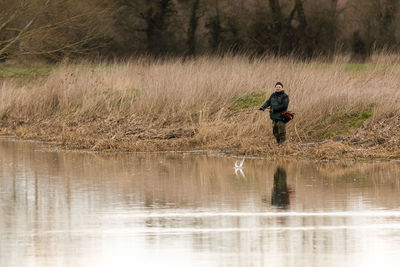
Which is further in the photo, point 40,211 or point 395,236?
point 40,211

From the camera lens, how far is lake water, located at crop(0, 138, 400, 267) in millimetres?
8625

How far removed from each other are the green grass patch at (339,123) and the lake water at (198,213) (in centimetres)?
330

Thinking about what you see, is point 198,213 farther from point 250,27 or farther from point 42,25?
point 250,27

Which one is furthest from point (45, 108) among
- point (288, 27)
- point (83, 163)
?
point (288, 27)

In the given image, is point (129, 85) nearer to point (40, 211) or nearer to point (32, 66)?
point (32, 66)

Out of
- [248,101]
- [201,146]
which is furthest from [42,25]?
[201,146]

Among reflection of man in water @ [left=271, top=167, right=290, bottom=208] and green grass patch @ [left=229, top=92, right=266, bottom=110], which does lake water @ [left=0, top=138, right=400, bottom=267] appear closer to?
reflection of man in water @ [left=271, top=167, right=290, bottom=208]

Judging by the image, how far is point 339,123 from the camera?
68.5ft

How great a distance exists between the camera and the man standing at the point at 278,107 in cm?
1828

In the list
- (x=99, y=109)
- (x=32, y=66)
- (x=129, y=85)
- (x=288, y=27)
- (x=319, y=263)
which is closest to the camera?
(x=319, y=263)

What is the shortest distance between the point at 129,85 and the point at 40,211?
632 inches

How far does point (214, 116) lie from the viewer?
22781mm

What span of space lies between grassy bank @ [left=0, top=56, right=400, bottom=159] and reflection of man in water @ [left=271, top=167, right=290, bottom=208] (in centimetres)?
A: 275

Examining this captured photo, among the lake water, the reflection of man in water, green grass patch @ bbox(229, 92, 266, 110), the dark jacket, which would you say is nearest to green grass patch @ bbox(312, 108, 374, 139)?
the dark jacket
